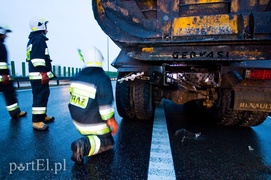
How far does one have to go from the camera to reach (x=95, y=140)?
1896 mm

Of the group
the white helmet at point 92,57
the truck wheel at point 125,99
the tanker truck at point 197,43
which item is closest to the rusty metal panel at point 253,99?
the tanker truck at point 197,43

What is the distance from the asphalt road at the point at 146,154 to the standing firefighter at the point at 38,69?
27 cm

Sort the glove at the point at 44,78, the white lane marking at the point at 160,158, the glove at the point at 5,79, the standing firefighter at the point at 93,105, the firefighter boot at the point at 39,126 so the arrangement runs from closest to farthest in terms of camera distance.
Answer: the white lane marking at the point at 160,158
the standing firefighter at the point at 93,105
the firefighter boot at the point at 39,126
the glove at the point at 44,78
the glove at the point at 5,79

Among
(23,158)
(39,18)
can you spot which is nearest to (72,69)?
(39,18)

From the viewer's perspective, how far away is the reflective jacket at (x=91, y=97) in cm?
188

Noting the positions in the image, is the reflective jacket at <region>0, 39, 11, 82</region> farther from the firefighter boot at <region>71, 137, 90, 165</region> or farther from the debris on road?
the debris on road

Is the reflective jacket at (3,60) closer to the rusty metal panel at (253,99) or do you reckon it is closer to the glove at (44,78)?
the glove at (44,78)

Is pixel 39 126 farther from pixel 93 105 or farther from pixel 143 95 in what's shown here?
pixel 143 95

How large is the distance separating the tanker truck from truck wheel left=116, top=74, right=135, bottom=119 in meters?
0.36

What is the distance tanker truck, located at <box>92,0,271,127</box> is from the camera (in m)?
2.02

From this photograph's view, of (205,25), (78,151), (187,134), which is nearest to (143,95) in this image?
(187,134)

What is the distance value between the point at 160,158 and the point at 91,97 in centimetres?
102

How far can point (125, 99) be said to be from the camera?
3127 mm

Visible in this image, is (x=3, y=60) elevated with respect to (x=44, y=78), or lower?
elevated
